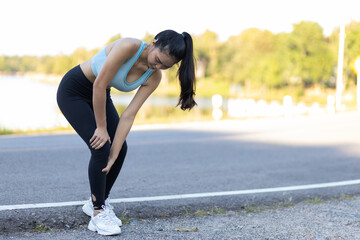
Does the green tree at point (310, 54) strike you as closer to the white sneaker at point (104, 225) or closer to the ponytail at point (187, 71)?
the ponytail at point (187, 71)

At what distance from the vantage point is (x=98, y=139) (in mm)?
3016

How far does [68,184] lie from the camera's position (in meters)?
4.59

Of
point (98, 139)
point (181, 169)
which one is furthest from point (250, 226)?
point (181, 169)

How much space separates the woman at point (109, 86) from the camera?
286cm

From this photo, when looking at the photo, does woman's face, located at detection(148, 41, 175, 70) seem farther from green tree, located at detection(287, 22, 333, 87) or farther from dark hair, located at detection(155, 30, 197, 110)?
green tree, located at detection(287, 22, 333, 87)

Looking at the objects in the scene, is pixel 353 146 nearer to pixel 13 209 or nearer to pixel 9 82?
pixel 13 209

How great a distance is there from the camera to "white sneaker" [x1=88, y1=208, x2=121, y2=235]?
309 cm

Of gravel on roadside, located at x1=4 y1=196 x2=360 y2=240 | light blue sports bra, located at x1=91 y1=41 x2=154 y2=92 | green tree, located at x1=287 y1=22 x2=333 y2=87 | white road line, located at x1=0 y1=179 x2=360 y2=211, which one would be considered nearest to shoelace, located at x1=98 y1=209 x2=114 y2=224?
gravel on roadside, located at x1=4 y1=196 x2=360 y2=240

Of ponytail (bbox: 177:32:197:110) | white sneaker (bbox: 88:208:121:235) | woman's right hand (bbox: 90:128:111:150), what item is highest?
ponytail (bbox: 177:32:197:110)

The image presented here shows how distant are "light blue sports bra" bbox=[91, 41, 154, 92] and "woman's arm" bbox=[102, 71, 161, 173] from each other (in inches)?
4.8

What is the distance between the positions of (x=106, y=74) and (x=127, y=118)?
53cm

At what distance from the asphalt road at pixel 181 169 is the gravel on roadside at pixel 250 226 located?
27 cm

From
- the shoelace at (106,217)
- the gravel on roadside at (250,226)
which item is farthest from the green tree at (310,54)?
the shoelace at (106,217)

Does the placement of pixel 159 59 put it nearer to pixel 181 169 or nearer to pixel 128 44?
pixel 128 44
